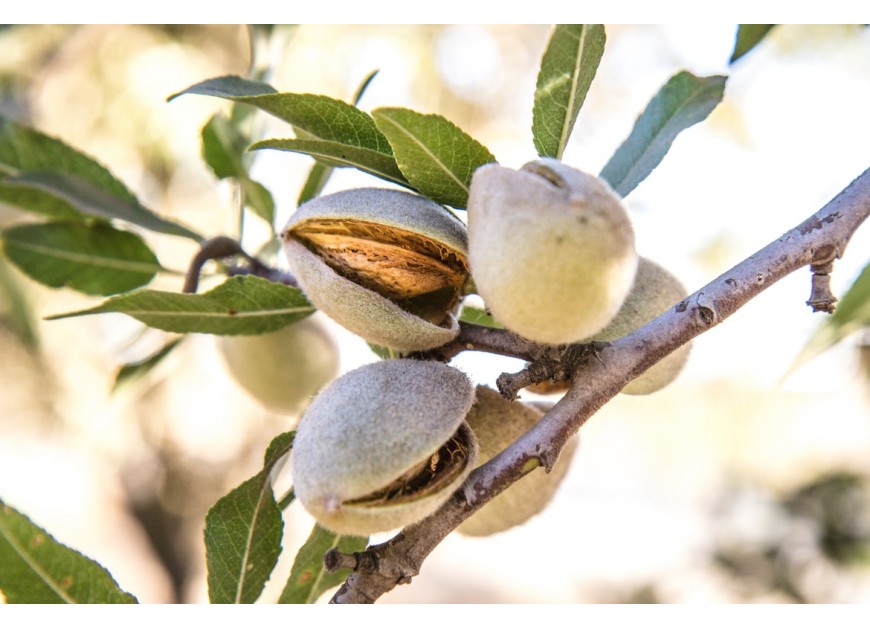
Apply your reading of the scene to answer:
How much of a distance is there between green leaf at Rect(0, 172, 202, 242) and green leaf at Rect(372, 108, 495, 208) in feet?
2.04

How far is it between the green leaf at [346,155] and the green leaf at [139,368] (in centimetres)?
68

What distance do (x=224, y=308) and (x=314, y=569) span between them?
1.16 feet

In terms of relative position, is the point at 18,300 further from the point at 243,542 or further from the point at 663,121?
the point at 663,121

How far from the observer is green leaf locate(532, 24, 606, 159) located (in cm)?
91

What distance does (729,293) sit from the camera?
84cm

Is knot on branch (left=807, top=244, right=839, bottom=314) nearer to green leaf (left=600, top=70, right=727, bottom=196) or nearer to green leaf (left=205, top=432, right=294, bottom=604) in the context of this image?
green leaf (left=600, top=70, right=727, bottom=196)

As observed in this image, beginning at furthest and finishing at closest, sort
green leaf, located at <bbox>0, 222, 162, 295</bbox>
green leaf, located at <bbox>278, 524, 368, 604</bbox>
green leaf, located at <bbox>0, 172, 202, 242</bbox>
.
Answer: green leaf, located at <bbox>0, 222, 162, 295</bbox> < green leaf, located at <bbox>0, 172, 202, 242</bbox> < green leaf, located at <bbox>278, 524, 368, 604</bbox>

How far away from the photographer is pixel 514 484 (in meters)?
1.01

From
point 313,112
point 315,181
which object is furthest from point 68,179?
point 313,112

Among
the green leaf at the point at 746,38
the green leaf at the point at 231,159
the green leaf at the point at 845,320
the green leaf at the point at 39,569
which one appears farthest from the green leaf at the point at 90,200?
the green leaf at the point at 845,320

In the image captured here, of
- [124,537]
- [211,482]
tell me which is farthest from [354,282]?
[124,537]

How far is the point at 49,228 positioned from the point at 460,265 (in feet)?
2.56

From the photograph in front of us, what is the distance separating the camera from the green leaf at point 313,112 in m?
0.87

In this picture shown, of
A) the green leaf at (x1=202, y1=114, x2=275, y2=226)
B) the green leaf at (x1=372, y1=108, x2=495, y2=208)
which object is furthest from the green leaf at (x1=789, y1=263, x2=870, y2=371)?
the green leaf at (x1=202, y1=114, x2=275, y2=226)
